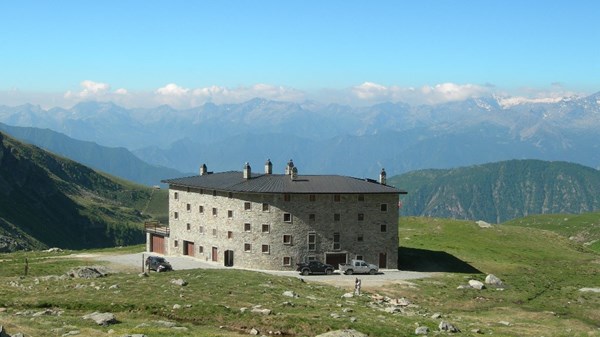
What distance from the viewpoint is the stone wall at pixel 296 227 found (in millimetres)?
83000

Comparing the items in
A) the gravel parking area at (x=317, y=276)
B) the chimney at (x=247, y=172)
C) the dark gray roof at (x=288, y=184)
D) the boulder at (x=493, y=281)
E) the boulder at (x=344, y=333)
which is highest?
the chimney at (x=247, y=172)

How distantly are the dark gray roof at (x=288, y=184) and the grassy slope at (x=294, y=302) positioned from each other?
14360 mm

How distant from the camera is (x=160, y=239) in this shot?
100 meters

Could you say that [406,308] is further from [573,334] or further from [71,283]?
[71,283]

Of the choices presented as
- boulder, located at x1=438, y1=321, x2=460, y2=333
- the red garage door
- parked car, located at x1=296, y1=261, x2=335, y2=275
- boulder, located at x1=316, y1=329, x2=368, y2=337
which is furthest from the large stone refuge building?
boulder, located at x1=316, y1=329, x2=368, y2=337

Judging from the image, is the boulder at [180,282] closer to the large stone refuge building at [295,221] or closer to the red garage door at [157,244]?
the large stone refuge building at [295,221]

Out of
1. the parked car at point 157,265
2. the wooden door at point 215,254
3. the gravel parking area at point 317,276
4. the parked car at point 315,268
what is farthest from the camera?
the wooden door at point 215,254

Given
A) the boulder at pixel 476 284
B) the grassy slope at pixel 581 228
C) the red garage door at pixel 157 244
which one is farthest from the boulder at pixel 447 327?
the grassy slope at pixel 581 228

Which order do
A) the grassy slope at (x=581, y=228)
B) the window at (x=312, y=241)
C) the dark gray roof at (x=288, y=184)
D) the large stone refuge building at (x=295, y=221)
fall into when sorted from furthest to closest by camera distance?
the grassy slope at (x=581, y=228)
the dark gray roof at (x=288, y=184)
the window at (x=312, y=241)
the large stone refuge building at (x=295, y=221)

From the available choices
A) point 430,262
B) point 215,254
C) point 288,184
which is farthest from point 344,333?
point 430,262

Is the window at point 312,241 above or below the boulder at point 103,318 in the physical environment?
above

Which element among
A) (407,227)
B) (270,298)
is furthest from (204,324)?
(407,227)

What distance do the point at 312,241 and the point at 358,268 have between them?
6.85 meters

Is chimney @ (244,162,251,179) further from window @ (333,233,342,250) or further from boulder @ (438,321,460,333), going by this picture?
boulder @ (438,321,460,333)
